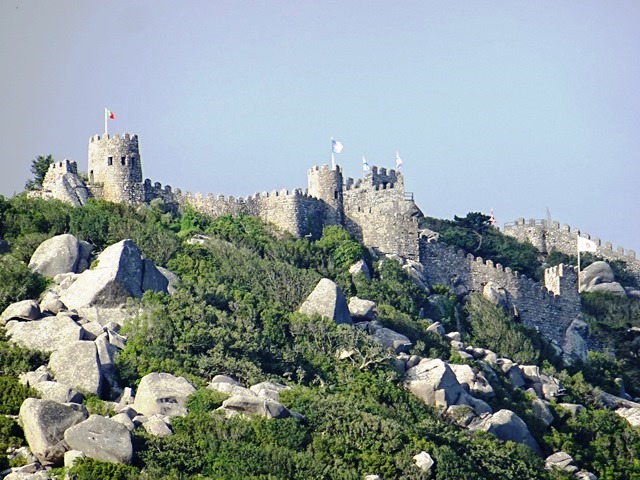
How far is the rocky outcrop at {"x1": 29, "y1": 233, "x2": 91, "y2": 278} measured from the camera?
51719 millimetres

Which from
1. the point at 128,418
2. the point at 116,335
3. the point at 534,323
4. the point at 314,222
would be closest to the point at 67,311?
the point at 116,335

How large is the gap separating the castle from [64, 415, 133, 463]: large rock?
1654 centimetres

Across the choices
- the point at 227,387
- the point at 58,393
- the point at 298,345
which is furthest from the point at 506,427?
the point at 58,393

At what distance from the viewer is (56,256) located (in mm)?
52094

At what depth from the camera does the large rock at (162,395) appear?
44.0m

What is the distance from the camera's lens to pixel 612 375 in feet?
194

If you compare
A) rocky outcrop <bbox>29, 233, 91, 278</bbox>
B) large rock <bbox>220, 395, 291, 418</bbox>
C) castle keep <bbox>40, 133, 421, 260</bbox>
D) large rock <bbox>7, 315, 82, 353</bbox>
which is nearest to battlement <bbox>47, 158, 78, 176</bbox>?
castle keep <bbox>40, 133, 421, 260</bbox>

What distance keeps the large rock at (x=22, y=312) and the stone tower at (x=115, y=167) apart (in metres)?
9.18

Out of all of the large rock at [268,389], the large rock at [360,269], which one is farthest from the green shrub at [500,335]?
the large rock at [268,389]

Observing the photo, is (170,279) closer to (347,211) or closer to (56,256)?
(56,256)

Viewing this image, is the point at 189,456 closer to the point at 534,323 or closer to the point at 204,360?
the point at 204,360

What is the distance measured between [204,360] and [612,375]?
55.6ft

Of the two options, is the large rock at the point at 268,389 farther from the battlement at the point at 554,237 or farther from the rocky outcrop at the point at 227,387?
the battlement at the point at 554,237

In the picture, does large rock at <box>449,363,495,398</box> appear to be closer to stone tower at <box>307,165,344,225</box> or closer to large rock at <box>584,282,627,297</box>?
stone tower at <box>307,165,344,225</box>
